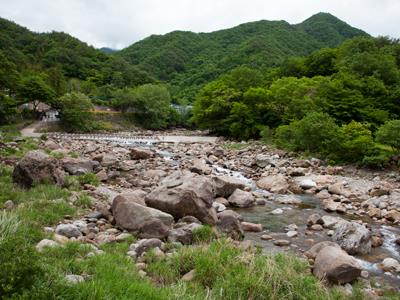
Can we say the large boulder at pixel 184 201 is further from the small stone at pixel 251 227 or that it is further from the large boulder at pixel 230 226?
the small stone at pixel 251 227

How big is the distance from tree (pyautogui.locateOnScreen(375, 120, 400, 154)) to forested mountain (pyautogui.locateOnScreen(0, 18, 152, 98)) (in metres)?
59.1

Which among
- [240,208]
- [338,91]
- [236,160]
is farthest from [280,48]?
[240,208]

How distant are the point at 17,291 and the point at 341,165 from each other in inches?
770

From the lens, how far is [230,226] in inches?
361

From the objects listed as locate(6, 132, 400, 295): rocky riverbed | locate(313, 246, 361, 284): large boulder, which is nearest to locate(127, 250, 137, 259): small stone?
locate(6, 132, 400, 295): rocky riverbed

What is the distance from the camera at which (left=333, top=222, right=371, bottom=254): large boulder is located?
8.64 meters

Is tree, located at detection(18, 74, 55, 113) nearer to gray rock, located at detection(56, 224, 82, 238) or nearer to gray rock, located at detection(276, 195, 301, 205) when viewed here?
gray rock, located at detection(276, 195, 301, 205)

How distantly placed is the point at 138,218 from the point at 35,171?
4.43 m

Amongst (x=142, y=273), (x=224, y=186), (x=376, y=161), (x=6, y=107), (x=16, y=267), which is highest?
(x=6, y=107)

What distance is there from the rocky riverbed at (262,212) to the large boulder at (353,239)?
2cm

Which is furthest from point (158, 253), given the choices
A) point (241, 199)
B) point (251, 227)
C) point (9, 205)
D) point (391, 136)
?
point (391, 136)

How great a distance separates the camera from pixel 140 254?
254 inches

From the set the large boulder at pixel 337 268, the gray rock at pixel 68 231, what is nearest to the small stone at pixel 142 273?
the gray rock at pixel 68 231

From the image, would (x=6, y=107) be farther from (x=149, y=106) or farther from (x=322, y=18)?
(x=322, y=18)
